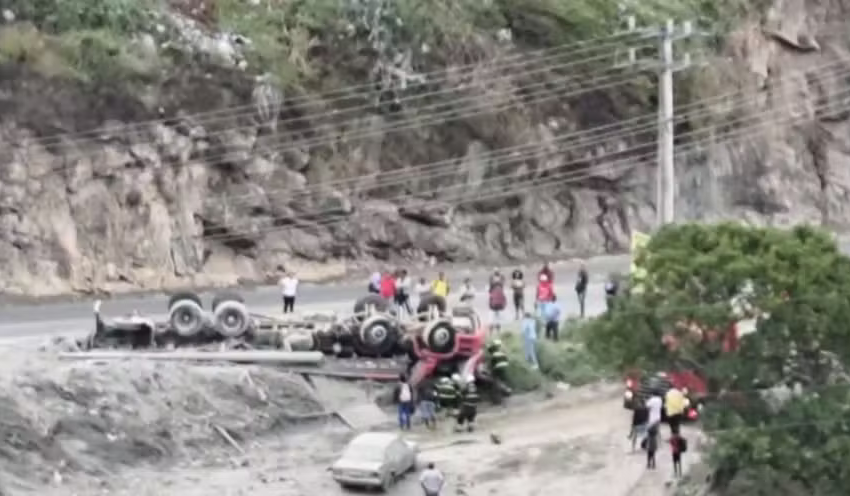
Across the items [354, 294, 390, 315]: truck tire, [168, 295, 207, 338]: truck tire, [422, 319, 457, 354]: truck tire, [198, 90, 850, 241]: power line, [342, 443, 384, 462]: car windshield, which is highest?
[198, 90, 850, 241]: power line

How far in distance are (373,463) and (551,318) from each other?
8522mm

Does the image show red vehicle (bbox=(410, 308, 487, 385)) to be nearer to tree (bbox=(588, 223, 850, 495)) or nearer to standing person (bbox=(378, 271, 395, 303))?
standing person (bbox=(378, 271, 395, 303))

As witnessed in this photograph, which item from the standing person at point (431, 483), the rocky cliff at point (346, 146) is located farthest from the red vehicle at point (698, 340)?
the rocky cliff at point (346, 146)

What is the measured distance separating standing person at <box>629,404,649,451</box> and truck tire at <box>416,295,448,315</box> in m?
5.79

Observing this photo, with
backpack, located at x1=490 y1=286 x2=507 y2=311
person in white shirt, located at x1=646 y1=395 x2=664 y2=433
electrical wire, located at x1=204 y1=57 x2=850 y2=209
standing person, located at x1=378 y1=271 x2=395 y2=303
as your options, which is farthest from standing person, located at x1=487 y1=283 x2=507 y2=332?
electrical wire, located at x1=204 y1=57 x2=850 y2=209

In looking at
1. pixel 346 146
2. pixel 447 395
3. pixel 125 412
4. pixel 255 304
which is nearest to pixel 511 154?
pixel 346 146

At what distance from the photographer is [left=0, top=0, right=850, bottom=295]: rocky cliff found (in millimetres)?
46219

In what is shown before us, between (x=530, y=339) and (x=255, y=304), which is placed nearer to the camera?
(x=530, y=339)

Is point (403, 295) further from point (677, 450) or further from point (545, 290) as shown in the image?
point (677, 450)

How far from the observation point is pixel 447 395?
115 feet

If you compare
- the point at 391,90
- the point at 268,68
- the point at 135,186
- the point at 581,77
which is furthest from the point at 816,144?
the point at 135,186

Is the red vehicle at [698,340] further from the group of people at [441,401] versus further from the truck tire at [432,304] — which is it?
the truck tire at [432,304]

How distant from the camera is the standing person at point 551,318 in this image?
37781 millimetres

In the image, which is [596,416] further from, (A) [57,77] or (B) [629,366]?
(A) [57,77]
